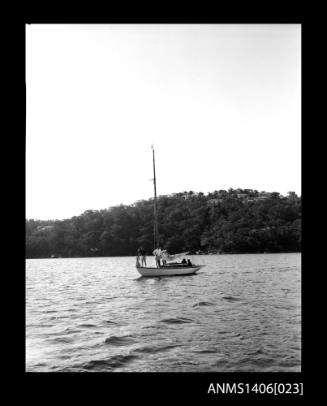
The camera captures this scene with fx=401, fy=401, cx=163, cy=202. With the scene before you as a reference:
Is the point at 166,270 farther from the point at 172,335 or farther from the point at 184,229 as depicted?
the point at 184,229

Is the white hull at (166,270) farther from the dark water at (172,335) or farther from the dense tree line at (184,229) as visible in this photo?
the dense tree line at (184,229)

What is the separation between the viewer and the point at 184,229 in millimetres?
60344

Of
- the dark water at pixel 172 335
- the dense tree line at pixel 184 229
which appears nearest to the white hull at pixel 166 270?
the dark water at pixel 172 335

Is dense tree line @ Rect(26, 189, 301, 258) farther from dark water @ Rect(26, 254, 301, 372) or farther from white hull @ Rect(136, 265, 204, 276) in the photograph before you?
dark water @ Rect(26, 254, 301, 372)

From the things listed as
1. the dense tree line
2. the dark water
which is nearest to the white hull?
the dark water

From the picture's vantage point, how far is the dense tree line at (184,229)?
195 ft

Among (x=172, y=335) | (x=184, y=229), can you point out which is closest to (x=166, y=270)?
(x=172, y=335)

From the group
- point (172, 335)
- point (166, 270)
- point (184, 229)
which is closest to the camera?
point (172, 335)

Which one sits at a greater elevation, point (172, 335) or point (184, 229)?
point (184, 229)

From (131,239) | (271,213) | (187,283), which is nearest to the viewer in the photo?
(187,283)
